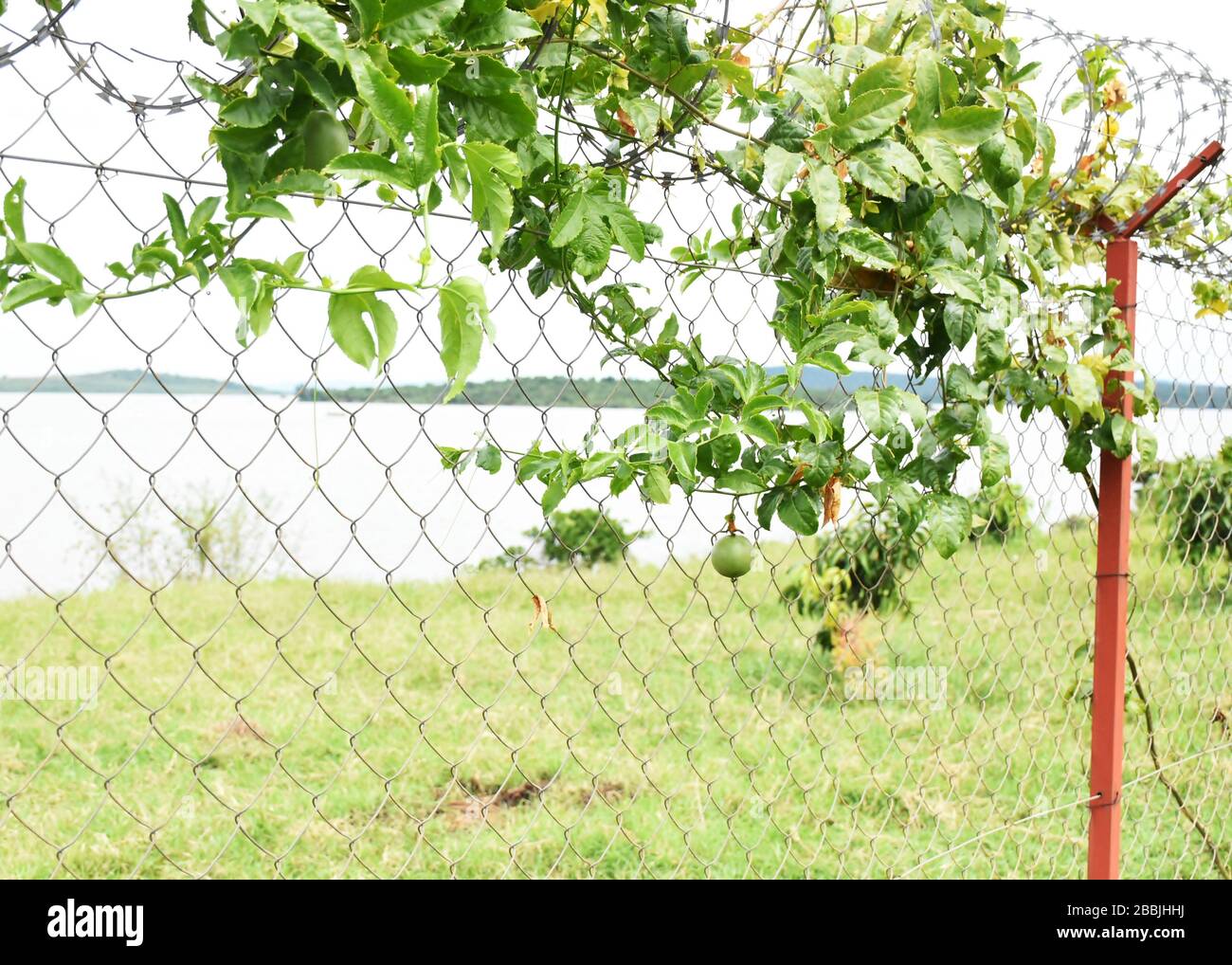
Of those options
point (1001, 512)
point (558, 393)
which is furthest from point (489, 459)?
point (1001, 512)

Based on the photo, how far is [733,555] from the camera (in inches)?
55.6

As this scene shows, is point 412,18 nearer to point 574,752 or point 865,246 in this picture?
point 865,246

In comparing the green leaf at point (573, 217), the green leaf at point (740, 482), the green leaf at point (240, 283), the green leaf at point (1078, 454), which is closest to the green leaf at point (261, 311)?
the green leaf at point (240, 283)

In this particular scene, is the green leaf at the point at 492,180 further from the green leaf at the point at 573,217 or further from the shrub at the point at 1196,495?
the shrub at the point at 1196,495

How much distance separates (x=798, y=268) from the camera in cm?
136

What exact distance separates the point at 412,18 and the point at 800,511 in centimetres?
80

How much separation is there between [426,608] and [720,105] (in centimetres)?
362

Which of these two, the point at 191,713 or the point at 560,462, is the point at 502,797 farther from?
the point at 560,462

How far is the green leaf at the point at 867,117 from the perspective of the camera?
122cm

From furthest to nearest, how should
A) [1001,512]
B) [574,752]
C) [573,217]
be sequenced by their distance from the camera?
[1001,512] < [574,752] < [573,217]

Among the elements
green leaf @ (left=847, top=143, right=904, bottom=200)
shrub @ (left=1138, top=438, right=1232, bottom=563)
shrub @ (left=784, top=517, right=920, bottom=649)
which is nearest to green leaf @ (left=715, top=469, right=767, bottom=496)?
green leaf @ (left=847, top=143, right=904, bottom=200)

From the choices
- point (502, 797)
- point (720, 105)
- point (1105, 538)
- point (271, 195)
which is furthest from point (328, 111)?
point (502, 797)

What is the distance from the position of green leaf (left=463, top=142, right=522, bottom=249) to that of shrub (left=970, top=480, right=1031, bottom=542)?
0.96 m

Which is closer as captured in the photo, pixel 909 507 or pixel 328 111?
pixel 328 111
